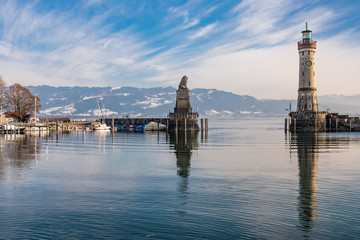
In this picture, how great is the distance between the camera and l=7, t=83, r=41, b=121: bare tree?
380 ft

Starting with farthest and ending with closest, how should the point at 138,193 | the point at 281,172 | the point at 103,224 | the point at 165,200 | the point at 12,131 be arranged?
the point at 12,131
the point at 281,172
the point at 138,193
the point at 165,200
the point at 103,224

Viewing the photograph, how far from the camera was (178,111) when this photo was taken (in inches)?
4281

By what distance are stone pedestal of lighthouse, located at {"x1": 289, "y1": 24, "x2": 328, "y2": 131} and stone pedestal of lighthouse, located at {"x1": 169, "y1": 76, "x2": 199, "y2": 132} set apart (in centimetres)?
2914

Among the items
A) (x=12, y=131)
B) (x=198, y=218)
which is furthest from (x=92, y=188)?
(x=12, y=131)

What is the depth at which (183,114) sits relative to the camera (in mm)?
107750

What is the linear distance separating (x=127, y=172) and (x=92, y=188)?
6.82 metres

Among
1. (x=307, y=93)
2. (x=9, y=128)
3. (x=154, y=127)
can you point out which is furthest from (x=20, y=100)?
(x=307, y=93)

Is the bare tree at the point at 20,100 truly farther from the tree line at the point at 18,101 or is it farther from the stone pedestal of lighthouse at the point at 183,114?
the stone pedestal of lighthouse at the point at 183,114

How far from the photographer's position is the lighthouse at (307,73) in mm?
98188

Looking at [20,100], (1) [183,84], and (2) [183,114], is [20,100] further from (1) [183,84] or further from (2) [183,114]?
(2) [183,114]

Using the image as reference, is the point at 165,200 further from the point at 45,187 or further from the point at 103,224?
the point at 45,187

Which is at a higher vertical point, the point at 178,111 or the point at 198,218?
the point at 178,111

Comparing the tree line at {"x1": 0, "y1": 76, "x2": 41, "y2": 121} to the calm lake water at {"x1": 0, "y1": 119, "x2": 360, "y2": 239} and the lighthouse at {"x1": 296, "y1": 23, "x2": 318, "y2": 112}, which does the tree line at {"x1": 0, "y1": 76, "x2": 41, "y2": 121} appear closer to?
the lighthouse at {"x1": 296, "y1": 23, "x2": 318, "y2": 112}

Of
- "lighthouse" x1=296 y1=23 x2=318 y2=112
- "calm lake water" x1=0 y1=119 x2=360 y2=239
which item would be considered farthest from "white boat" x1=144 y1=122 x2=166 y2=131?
"calm lake water" x1=0 y1=119 x2=360 y2=239
